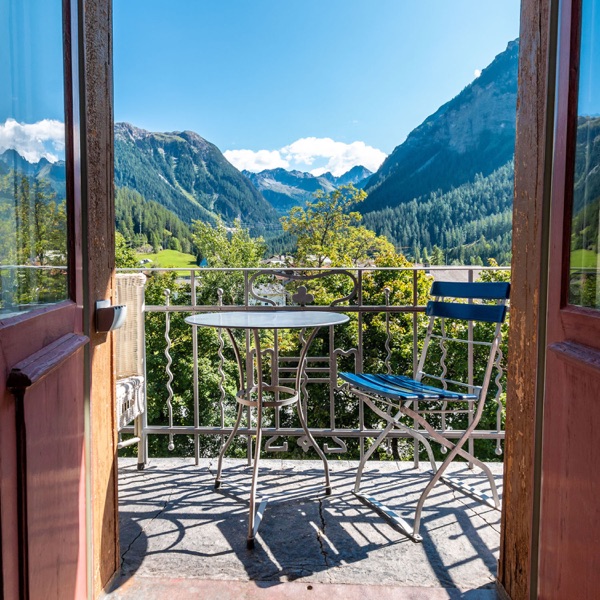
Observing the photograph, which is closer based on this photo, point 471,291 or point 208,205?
point 471,291

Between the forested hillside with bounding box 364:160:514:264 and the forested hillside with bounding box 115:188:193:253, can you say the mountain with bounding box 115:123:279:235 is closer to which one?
the forested hillside with bounding box 115:188:193:253

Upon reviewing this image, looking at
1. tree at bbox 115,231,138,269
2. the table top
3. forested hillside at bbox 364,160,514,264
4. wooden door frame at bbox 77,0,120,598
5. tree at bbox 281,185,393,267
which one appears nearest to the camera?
wooden door frame at bbox 77,0,120,598

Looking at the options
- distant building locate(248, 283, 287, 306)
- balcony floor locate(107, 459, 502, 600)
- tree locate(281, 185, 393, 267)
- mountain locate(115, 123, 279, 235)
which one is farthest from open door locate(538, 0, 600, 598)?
mountain locate(115, 123, 279, 235)

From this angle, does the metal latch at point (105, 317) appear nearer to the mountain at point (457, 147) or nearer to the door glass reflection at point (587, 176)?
the door glass reflection at point (587, 176)

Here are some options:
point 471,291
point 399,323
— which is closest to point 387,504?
point 471,291

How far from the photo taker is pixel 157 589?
181 cm

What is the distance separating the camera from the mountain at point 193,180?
31344 mm

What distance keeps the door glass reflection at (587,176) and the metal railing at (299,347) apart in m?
1.50

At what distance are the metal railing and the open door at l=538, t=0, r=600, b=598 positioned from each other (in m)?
1.44

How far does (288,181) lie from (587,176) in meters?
43.0

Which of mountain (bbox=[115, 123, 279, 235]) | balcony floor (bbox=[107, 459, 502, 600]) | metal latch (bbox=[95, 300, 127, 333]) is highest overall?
mountain (bbox=[115, 123, 279, 235])

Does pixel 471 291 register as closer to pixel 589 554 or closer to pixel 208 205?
pixel 589 554

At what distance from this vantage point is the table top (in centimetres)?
218

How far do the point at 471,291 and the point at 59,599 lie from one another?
2.04m
